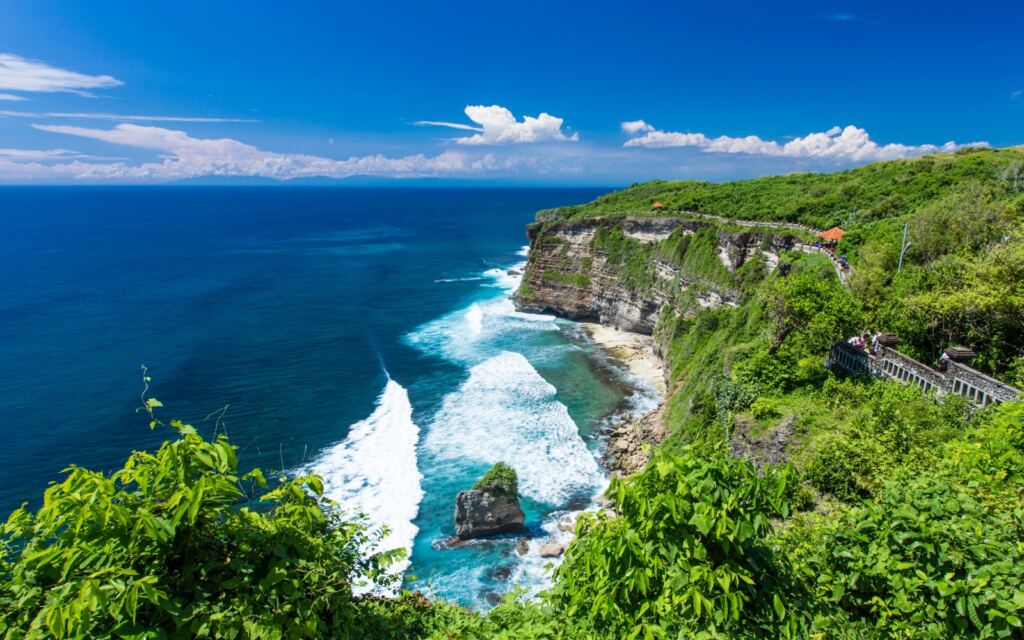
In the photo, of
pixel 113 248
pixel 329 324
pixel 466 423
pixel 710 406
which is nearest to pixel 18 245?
pixel 113 248

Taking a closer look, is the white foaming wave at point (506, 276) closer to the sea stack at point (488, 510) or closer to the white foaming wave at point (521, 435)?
the white foaming wave at point (521, 435)

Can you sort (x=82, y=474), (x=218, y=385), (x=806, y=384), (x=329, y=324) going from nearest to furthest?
(x=82, y=474), (x=806, y=384), (x=218, y=385), (x=329, y=324)

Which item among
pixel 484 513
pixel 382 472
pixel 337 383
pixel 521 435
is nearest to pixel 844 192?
pixel 521 435

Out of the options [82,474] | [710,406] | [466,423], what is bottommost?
[466,423]

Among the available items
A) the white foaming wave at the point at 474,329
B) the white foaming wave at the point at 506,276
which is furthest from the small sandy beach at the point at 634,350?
the white foaming wave at the point at 506,276

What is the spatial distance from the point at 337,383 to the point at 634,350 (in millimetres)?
34150

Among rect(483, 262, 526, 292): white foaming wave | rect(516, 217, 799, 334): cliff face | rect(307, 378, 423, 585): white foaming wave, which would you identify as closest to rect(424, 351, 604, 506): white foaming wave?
rect(307, 378, 423, 585): white foaming wave

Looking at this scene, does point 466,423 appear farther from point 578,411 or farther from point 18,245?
A: point 18,245

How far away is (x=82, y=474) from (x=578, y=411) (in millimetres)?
43787

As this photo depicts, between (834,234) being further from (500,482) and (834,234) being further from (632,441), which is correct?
(500,482)

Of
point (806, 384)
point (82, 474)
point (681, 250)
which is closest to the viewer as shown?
point (82, 474)

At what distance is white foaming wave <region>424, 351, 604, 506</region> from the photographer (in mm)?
37594

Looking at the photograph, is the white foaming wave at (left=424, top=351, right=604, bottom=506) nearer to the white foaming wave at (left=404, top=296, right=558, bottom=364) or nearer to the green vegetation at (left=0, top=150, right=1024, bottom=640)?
the white foaming wave at (left=404, top=296, right=558, bottom=364)

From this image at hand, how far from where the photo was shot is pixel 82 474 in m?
6.18
